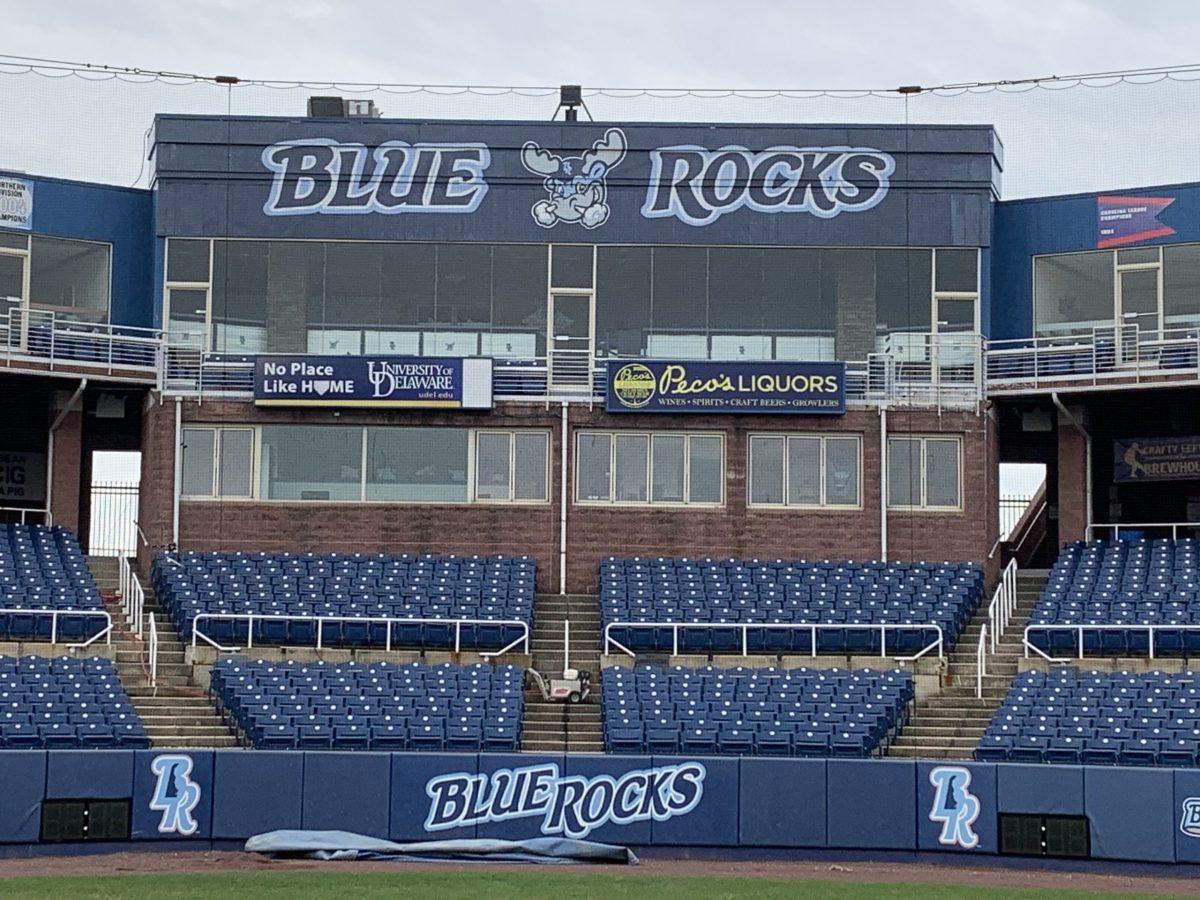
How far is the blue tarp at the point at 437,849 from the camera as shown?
91.6 ft

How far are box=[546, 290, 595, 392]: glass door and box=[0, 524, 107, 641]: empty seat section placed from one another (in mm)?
10196

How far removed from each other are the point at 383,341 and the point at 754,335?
7787mm

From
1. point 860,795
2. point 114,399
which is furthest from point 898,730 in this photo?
point 114,399

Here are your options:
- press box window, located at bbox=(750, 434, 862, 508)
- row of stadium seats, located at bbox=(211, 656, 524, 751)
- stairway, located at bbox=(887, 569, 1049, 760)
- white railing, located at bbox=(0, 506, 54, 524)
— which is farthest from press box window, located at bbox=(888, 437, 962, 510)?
white railing, located at bbox=(0, 506, 54, 524)

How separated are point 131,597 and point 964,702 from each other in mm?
15899

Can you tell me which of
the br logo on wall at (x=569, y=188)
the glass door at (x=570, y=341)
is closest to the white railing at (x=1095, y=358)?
the glass door at (x=570, y=341)

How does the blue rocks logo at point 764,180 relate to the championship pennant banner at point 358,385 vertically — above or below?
above

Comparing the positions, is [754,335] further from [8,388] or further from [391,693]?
[8,388]

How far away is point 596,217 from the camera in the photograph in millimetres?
40250

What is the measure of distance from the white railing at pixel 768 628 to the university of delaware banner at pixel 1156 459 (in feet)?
26.9

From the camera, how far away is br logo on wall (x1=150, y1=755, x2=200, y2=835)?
2861 cm

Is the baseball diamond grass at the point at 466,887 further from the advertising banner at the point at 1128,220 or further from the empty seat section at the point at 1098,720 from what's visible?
the advertising banner at the point at 1128,220

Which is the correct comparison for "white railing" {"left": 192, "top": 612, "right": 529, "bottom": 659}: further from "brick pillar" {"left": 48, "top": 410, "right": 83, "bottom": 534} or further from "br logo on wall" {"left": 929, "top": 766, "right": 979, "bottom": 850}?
"br logo on wall" {"left": 929, "top": 766, "right": 979, "bottom": 850}

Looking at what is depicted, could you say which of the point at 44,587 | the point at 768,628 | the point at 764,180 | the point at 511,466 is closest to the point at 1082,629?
the point at 768,628
